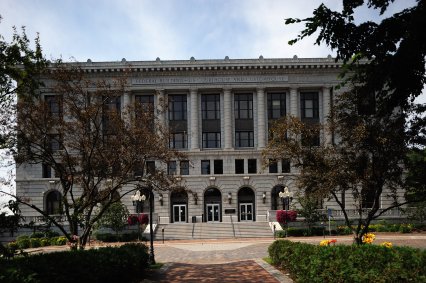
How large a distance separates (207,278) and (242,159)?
39.6 metres

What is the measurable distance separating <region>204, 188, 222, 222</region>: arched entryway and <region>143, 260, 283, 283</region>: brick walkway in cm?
3294

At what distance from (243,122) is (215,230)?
51.8ft

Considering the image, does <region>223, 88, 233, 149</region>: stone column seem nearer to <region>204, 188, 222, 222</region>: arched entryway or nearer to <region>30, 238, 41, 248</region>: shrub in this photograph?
<region>204, 188, 222, 222</region>: arched entryway

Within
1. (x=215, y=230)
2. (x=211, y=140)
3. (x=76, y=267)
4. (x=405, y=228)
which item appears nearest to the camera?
(x=76, y=267)

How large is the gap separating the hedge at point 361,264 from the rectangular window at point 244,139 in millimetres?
42248

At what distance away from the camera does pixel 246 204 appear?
56938 millimetres

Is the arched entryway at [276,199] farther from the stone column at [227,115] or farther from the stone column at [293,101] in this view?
the stone column at [293,101]

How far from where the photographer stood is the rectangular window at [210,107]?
58688 mm

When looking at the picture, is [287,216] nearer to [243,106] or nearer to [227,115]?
[227,115]

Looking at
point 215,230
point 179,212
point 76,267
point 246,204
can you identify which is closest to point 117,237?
point 215,230

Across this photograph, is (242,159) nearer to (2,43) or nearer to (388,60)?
(2,43)

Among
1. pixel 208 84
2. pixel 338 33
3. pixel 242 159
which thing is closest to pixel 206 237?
pixel 242 159

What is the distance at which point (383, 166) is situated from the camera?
1941 cm

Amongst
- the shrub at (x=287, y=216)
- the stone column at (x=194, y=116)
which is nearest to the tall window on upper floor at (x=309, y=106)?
the stone column at (x=194, y=116)
